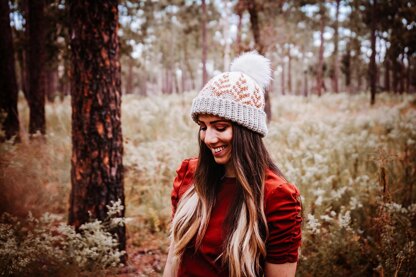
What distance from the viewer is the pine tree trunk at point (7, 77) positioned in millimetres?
7632

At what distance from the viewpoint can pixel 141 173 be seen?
625 centimetres

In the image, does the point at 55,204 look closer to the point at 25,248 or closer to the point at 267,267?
the point at 25,248

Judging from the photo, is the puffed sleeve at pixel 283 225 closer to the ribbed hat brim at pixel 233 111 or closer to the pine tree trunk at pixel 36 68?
the ribbed hat brim at pixel 233 111

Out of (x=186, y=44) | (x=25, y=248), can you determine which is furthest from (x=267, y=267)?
(x=186, y=44)

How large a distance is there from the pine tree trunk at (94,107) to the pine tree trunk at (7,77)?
5.26 metres

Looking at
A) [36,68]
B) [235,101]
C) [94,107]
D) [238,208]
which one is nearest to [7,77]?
[36,68]

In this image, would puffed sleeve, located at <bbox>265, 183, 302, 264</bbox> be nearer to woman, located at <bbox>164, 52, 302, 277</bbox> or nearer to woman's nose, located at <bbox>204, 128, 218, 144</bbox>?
woman, located at <bbox>164, 52, 302, 277</bbox>

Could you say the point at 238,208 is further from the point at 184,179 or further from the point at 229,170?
the point at 184,179

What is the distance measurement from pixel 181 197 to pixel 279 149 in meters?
4.93

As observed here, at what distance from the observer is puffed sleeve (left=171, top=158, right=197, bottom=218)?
225 centimetres

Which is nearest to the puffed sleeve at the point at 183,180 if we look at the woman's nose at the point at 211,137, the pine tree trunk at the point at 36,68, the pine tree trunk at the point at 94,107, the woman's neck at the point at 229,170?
the woman's neck at the point at 229,170

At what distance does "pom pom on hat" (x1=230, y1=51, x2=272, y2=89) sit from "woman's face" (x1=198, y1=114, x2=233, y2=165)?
442 millimetres

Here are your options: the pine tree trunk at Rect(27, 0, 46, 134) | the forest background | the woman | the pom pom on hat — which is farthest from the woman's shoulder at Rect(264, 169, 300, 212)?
the pine tree trunk at Rect(27, 0, 46, 134)

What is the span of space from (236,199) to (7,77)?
8.05m
